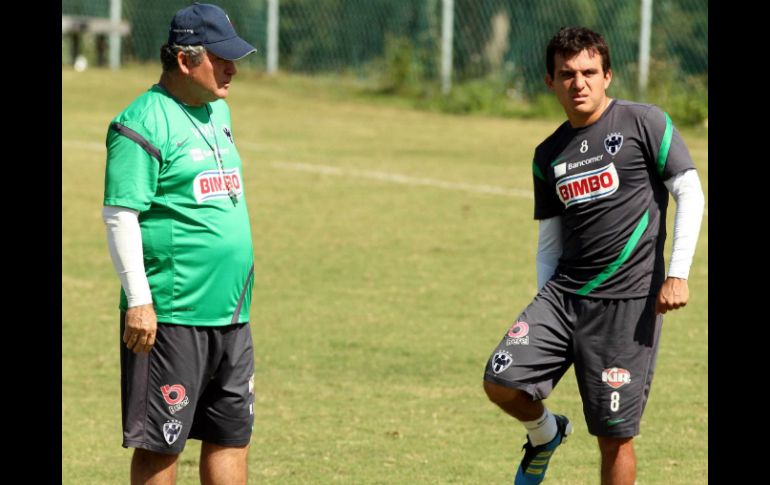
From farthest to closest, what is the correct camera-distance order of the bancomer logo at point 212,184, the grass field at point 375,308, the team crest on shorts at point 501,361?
the grass field at point 375,308 → the team crest on shorts at point 501,361 → the bancomer logo at point 212,184

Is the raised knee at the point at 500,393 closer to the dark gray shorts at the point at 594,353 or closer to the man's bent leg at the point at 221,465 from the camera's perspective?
the dark gray shorts at the point at 594,353

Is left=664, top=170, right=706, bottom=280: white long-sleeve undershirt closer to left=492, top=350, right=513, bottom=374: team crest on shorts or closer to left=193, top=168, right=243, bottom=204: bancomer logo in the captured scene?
left=492, top=350, right=513, bottom=374: team crest on shorts

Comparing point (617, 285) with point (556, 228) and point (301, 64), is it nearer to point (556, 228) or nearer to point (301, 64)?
point (556, 228)

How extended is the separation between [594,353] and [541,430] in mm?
664

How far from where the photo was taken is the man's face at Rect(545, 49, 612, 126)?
6.38 m

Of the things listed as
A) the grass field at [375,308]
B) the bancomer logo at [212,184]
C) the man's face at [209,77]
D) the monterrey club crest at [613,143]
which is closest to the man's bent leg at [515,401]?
the grass field at [375,308]

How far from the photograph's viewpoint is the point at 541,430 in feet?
22.8

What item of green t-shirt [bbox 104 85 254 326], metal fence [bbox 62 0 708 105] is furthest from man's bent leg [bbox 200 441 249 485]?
metal fence [bbox 62 0 708 105]

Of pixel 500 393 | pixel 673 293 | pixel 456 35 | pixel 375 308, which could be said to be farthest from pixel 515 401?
pixel 456 35

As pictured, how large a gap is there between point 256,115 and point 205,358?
52.6 ft

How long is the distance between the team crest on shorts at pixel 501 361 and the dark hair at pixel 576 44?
4.28ft

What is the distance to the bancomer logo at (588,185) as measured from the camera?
635 cm

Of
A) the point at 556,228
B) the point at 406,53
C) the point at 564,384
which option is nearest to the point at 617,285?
the point at 556,228
